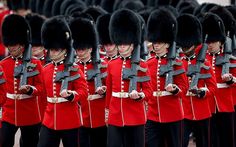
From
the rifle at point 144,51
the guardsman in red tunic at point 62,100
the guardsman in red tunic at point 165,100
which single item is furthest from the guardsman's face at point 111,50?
the guardsman in red tunic at point 62,100

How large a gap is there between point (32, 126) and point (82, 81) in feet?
2.91

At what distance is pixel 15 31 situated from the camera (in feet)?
27.6

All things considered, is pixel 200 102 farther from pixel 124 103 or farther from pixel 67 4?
pixel 67 4

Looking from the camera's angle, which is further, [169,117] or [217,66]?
[217,66]

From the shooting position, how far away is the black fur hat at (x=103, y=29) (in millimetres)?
9073

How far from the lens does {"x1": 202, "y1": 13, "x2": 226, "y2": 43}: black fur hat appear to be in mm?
8758

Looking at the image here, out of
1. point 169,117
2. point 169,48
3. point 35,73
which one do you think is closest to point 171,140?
point 169,117

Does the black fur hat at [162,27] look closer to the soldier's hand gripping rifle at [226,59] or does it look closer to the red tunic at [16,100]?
the soldier's hand gripping rifle at [226,59]

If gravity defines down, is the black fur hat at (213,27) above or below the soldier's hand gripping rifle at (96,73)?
above

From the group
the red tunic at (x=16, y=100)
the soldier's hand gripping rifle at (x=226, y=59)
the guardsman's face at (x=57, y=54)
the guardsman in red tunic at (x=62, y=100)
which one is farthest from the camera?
the soldier's hand gripping rifle at (x=226, y=59)

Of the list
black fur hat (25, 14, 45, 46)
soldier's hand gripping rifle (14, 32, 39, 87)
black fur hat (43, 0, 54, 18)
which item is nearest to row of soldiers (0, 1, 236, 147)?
soldier's hand gripping rifle (14, 32, 39, 87)

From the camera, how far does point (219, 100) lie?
8602 millimetres

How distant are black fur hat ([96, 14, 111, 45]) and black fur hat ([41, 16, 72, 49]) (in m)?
1.25

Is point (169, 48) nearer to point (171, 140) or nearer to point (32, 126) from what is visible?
point (171, 140)
